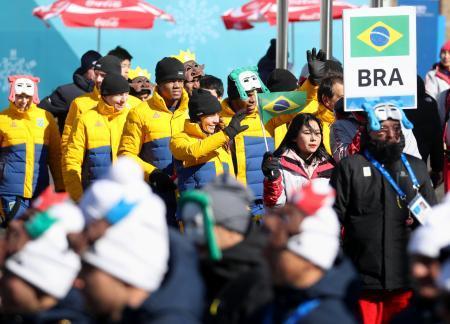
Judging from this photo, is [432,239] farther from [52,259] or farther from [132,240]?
[52,259]

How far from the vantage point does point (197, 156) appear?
10531 millimetres

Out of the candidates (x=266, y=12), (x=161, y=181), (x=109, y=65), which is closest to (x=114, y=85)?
(x=109, y=65)

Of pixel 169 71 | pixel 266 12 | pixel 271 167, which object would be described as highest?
pixel 266 12

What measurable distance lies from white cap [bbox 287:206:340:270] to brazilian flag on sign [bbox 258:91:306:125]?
511 cm

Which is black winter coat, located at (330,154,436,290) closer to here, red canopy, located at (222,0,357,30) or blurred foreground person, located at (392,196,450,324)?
blurred foreground person, located at (392,196,450,324)

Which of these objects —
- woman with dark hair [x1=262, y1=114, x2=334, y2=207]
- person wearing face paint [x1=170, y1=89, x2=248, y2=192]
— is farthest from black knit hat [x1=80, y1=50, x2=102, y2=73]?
woman with dark hair [x1=262, y1=114, x2=334, y2=207]

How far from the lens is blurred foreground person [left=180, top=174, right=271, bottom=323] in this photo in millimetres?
5992

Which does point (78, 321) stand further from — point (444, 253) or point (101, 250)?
point (444, 253)

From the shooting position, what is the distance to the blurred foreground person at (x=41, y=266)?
5.75m

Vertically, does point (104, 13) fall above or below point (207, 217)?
above

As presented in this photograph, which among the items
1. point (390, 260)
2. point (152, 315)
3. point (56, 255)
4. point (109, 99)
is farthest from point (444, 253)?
point (109, 99)

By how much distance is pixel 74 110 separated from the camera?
13133 millimetres

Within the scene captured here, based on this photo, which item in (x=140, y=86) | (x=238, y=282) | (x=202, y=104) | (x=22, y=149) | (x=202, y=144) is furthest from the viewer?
(x=140, y=86)

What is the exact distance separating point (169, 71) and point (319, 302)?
255 inches
